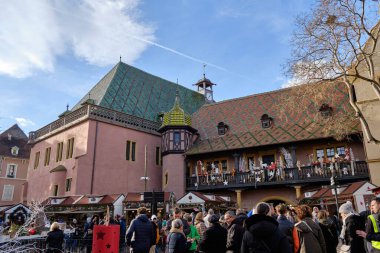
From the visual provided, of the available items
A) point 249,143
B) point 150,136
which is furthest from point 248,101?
point 150,136

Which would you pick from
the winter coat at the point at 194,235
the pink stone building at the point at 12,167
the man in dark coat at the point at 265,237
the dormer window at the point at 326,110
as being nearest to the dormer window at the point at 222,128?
the dormer window at the point at 326,110

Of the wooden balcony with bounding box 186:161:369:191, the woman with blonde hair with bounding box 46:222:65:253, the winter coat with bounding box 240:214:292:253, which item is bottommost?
the woman with blonde hair with bounding box 46:222:65:253

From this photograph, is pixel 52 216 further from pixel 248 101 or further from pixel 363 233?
Answer: pixel 363 233

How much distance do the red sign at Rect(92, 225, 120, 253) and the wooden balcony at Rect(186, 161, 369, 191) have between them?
16.8 m

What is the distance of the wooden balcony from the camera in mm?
20406

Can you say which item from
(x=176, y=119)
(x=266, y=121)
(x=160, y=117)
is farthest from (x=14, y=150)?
(x=266, y=121)

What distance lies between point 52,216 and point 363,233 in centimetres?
2283

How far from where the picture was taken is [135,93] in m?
32.3

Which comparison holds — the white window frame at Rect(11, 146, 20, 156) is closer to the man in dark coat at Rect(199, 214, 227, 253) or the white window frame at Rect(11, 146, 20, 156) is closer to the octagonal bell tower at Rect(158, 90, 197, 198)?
the octagonal bell tower at Rect(158, 90, 197, 198)

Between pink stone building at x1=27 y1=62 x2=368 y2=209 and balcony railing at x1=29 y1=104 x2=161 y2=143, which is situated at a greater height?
balcony railing at x1=29 y1=104 x2=161 y2=143

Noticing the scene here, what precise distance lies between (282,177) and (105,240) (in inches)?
679

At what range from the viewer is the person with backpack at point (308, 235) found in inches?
205

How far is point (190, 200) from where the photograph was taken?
20516 millimetres

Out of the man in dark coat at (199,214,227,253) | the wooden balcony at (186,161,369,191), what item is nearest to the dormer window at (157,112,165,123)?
the wooden balcony at (186,161,369,191)
